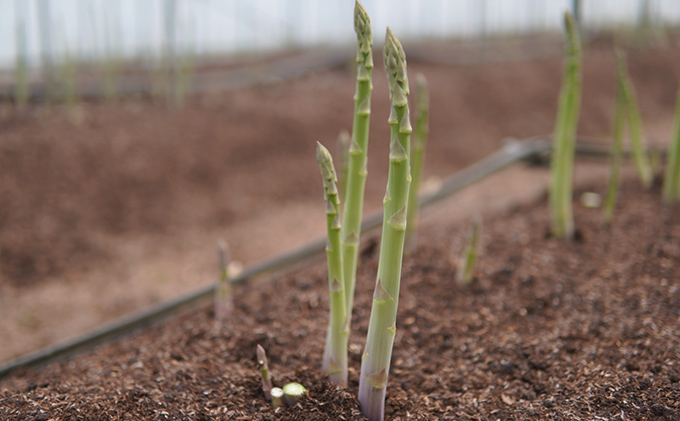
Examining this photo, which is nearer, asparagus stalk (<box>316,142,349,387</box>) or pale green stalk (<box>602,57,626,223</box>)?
asparagus stalk (<box>316,142,349,387</box>)

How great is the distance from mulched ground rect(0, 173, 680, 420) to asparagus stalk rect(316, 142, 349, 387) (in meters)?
0.06

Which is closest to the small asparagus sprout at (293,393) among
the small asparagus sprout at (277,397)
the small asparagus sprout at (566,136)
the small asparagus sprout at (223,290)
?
the small asparagus sprout at (277,397)

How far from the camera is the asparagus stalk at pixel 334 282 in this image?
1.16 metres

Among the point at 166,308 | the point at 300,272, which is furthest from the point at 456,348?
the point at 166,308

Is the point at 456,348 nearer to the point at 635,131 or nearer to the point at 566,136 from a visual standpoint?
the point at 566,136

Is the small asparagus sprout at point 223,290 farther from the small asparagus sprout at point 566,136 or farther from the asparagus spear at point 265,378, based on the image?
the small asparagus sprout at point 566,136

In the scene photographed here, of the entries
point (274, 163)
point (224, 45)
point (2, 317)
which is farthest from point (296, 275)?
point (224, 45)

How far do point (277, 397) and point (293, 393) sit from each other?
4 cm

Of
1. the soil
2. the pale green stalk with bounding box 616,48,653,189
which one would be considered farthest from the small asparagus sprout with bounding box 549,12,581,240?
the pale green stalk with bounding box 616,48,653,189

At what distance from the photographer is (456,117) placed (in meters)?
7.09

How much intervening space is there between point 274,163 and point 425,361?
14.1 feet

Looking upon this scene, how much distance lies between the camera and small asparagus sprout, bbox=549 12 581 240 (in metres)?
2.13

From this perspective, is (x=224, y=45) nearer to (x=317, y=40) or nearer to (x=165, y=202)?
(x=317, y=40)

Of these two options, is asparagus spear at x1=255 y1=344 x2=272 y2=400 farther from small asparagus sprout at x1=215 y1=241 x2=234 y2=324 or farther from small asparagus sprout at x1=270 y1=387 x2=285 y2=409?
small asparagus sprout at x1=215 y1=241 x2=234 y2=324
